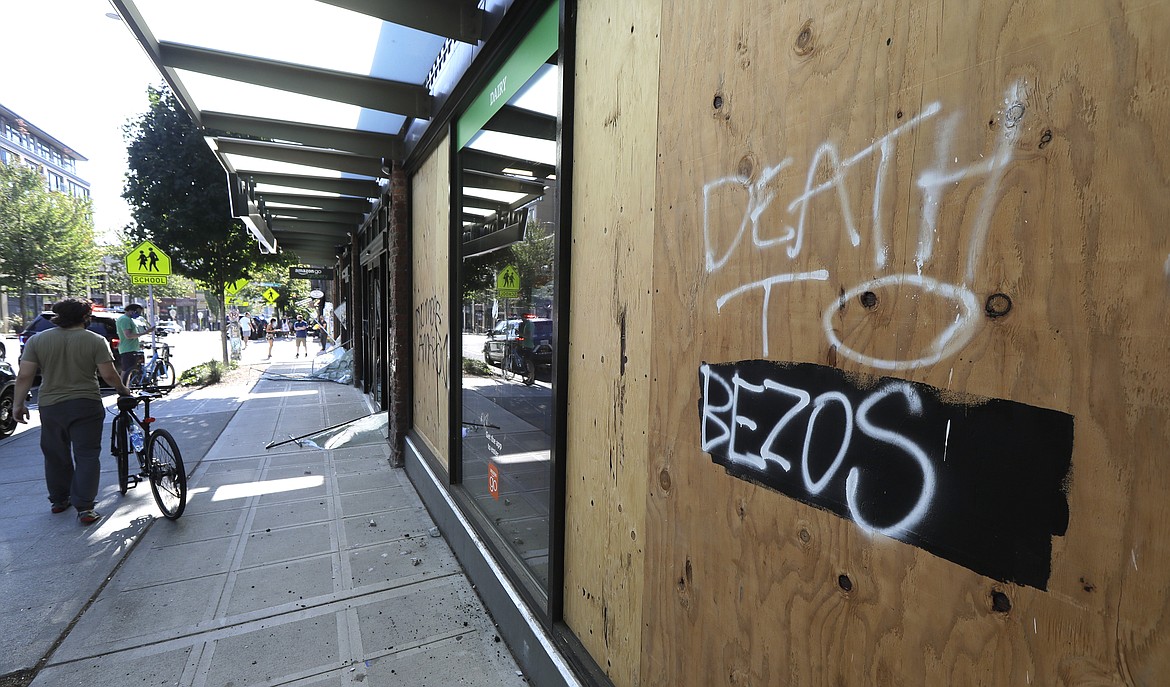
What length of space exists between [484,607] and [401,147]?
4995 millimetres

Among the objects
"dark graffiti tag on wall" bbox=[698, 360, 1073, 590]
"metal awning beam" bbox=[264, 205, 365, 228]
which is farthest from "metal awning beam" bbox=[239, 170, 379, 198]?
"dark graffiti tag on wall" bbox=[698, 360, 1073, 590]

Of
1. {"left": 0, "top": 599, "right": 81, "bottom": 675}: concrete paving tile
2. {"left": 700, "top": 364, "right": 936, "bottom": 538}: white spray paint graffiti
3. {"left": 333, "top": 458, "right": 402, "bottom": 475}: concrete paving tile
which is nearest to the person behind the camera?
{"left": 700, "top": 364, "right": 936, "bottom": 538}: white spray paint graffiti

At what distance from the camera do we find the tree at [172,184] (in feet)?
43.0

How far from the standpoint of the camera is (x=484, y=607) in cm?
353

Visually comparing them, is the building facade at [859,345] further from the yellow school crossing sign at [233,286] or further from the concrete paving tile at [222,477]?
the yellow school crossing sign at [233,286]

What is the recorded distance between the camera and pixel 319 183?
310 inches

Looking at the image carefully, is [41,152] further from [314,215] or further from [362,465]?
[362,465]

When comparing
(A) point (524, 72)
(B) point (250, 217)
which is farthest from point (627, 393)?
(B) point (250, 217)

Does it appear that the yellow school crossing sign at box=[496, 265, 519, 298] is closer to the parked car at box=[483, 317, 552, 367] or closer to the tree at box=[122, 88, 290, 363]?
the parked car at box=[483, 317, 552, 367]

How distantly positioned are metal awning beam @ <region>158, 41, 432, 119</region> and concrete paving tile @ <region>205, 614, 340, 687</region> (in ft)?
13.2

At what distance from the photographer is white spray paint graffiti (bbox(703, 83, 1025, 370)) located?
1.01m

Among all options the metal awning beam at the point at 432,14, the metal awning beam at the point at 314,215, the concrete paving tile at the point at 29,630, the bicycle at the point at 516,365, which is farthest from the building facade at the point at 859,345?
the metal awning beam at the point at 314,215

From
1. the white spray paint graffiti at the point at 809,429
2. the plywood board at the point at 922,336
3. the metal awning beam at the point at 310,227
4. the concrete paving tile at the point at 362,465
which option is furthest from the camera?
the metal awning beam at the point at 310,227

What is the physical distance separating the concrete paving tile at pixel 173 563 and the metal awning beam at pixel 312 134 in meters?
3.95
